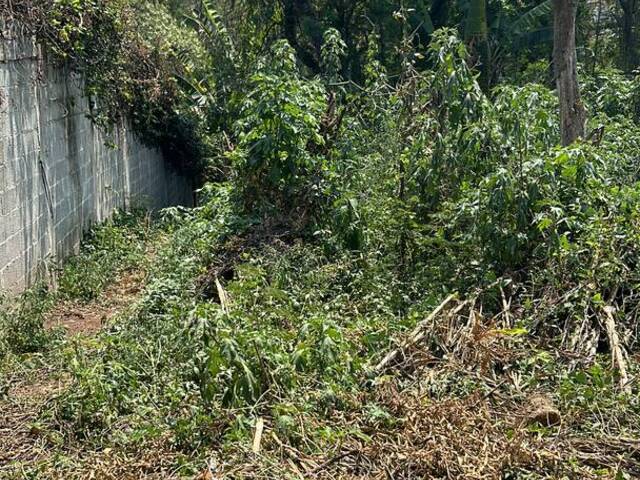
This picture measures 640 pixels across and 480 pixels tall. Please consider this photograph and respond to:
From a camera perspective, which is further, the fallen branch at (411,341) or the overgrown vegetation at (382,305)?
the fallen branch at (411,341)

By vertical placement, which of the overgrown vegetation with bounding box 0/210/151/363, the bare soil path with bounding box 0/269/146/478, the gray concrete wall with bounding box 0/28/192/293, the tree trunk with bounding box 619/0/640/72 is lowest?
the bare soil path with bounding box 0/269/146/478

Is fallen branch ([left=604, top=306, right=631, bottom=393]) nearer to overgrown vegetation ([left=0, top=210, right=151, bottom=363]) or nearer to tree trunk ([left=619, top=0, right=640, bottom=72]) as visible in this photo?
overgrown vegetation ([left=0, top=210, right=151, bottom=363])

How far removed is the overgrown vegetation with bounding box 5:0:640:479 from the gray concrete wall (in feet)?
1.64

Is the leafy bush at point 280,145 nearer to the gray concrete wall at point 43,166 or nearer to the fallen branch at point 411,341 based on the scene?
the gray concrete wall at point 43,166

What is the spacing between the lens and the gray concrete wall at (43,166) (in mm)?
6461

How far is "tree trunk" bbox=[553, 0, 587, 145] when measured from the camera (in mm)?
8656

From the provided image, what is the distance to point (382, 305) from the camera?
6.05 meters

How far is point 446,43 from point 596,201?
2.26m

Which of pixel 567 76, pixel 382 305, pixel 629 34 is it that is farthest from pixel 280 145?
pixel 629 34

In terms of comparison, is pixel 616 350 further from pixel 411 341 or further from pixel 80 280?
pixel 80 280

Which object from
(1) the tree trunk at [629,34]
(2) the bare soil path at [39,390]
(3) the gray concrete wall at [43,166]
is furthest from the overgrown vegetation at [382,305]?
(1) the tree trunk at [629,34]

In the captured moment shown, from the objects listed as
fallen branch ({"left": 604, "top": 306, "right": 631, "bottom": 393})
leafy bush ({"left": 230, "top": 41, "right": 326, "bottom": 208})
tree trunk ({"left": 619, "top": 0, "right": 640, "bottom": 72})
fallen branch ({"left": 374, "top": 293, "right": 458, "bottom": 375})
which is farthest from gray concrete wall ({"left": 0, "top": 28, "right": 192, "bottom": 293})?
tree trunk ({"left": 619, "top": 0, "right": 640, "bottom": 72})

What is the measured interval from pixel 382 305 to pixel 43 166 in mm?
3598

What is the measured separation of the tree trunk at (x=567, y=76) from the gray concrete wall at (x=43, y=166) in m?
5.42
